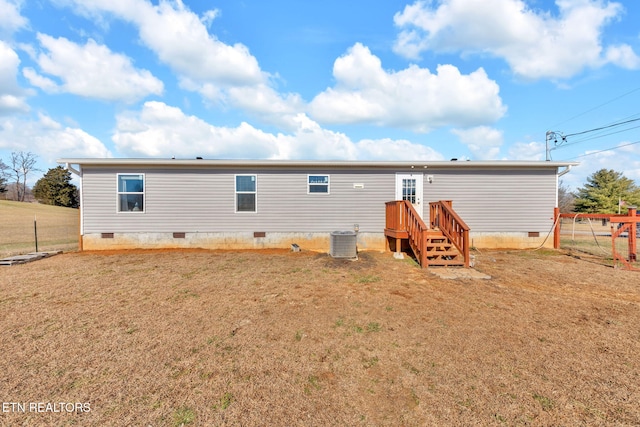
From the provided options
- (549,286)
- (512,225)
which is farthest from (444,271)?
(512,225)

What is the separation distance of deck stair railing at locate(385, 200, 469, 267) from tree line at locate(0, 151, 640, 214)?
4637mm

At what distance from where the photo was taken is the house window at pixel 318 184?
31.2 feet

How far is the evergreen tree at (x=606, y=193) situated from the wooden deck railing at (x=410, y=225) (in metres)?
23.6

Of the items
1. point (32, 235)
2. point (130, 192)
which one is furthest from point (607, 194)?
point (32, 235)

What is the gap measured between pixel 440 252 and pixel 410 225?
102 centimetres

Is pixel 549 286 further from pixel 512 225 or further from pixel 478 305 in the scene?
pixel 512 225

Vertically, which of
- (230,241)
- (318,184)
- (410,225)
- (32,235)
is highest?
(318,184)

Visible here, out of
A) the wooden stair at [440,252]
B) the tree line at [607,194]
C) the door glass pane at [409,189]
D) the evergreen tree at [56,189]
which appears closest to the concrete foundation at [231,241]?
the door glass pane at [409,189]

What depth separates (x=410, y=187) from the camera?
966 centimetres

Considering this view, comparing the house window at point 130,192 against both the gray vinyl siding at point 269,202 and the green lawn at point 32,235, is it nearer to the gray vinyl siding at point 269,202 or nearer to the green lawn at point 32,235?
the gray vinyl siding at point 269,202

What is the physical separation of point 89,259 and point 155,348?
637cm

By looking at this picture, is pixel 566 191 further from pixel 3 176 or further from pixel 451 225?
pixel 3 176

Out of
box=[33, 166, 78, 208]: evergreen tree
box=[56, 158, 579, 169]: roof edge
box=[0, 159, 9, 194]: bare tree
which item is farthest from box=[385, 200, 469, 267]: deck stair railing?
box=[0, 159, 9, 194]: bare tree

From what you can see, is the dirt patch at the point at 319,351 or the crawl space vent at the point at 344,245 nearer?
the dirt patch at the point at 319,351
